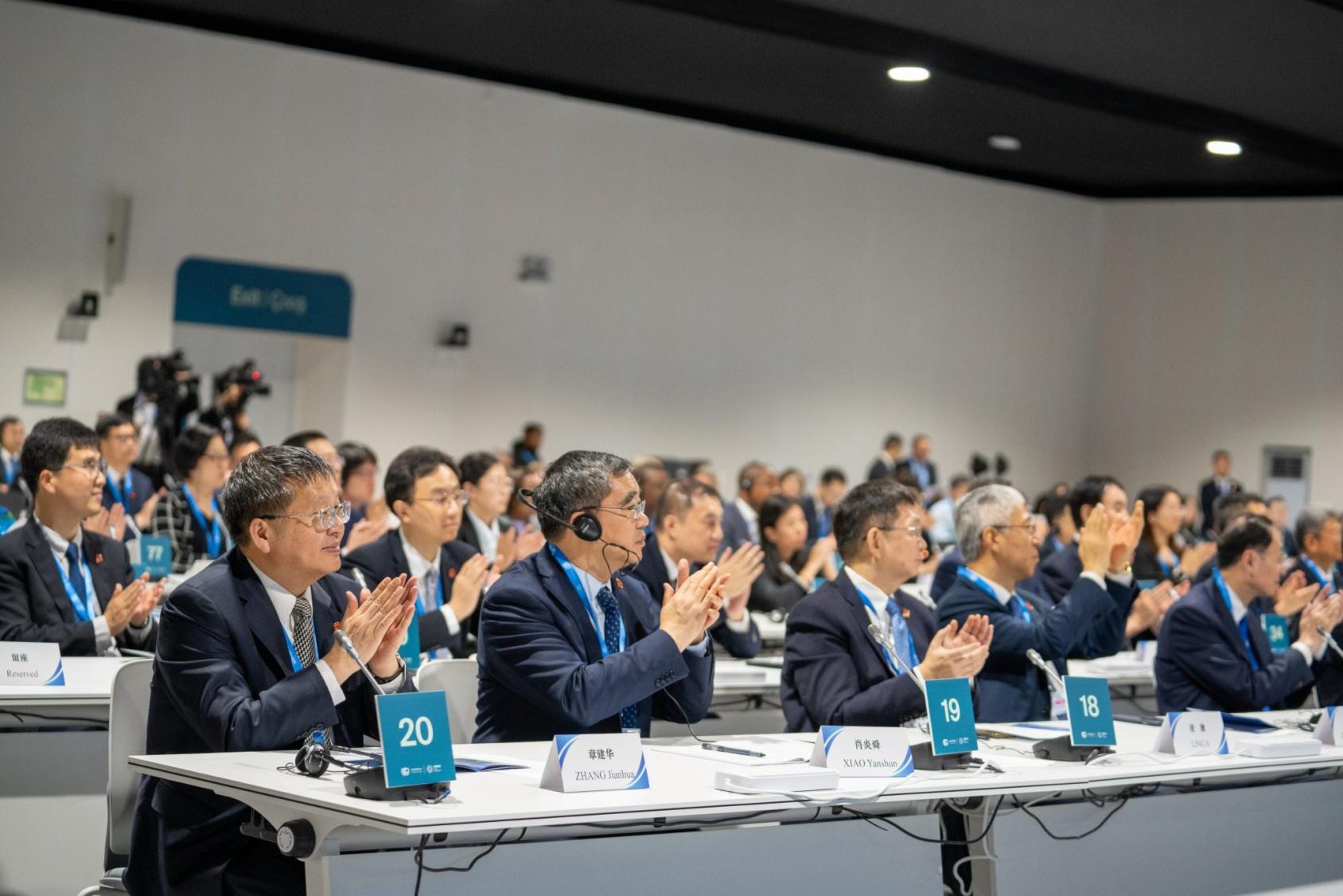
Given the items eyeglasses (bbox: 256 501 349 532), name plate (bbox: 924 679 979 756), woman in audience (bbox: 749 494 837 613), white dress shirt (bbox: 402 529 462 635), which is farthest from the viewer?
woman in audience (bbox: 749 494 837 613)

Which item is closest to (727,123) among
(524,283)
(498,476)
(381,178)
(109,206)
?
(524,283)

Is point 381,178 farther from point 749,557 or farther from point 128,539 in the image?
point 749,557

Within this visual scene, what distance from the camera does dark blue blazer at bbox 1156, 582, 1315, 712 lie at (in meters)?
4.45

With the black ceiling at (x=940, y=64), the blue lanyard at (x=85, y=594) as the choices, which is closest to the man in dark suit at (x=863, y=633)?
the blue lanyard at (x=85, y=594)

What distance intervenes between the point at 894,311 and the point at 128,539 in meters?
10.9

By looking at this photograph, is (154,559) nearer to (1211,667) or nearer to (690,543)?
(690,543)

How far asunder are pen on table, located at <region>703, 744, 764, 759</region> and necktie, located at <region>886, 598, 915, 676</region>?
72 centimetres

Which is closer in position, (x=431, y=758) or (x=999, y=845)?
(x=431, y=758)

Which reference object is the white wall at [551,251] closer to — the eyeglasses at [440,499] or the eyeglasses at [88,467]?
the eyeglasses at [88,467]

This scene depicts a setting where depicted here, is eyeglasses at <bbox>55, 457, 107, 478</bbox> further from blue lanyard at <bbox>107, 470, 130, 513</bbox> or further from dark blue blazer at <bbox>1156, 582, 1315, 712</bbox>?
dark blue blazer at <bbox>1156, 582, 1315, 712</bbox>

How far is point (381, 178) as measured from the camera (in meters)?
12.5

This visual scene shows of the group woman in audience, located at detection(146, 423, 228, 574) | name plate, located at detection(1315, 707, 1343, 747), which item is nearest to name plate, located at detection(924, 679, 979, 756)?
name plate, located at detection(1315, 707, 1343, 747)

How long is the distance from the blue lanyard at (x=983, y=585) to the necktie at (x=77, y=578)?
251cm

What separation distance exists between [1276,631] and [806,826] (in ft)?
8.89
